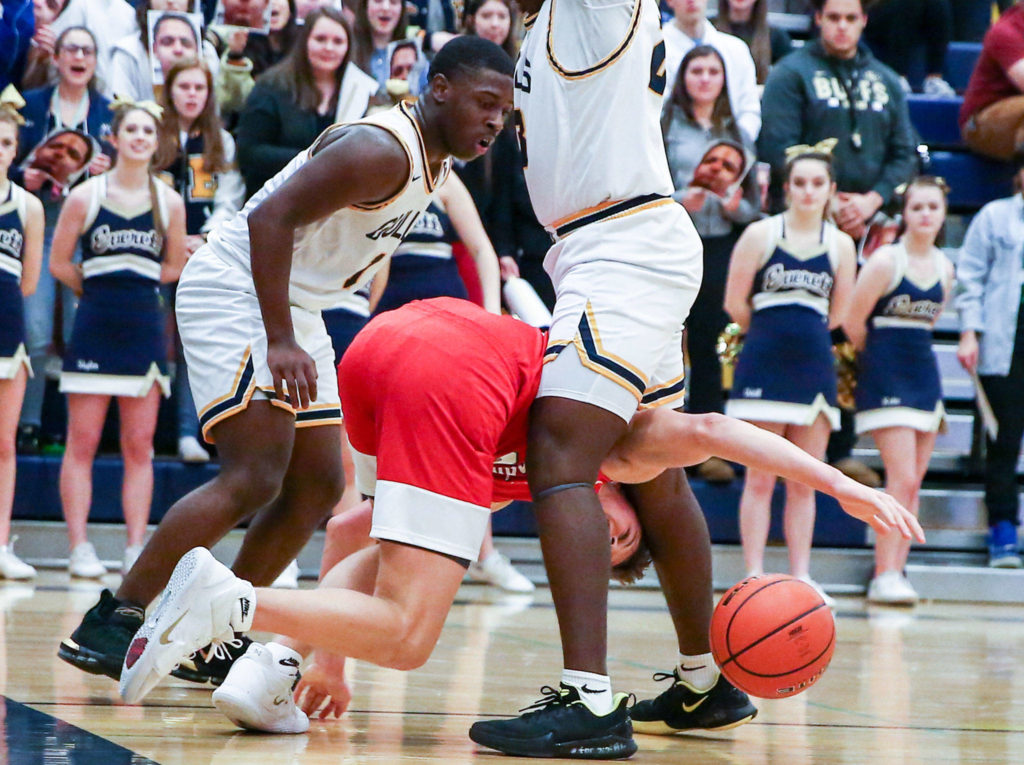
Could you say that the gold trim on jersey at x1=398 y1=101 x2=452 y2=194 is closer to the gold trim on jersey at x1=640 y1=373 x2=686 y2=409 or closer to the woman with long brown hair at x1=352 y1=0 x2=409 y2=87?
the gold trim on jersey at x1=640 y1=373 x2=686 y2=409

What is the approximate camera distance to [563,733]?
304cm

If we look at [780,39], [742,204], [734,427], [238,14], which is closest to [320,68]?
[238,14]

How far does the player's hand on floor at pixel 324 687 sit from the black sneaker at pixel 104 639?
0.48m

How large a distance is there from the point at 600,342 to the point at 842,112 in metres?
5.42

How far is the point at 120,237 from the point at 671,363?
389 cm

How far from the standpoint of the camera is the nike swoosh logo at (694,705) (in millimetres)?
3477

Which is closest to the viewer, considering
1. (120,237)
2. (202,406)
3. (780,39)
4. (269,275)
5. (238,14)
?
(269,275)

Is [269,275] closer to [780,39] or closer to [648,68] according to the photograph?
[648,68]

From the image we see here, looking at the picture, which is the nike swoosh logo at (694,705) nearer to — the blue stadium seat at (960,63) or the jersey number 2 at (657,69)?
the jersey number 2 at (657,69)

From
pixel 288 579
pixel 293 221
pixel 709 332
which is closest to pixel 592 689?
pixel 293 221

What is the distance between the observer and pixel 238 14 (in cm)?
805

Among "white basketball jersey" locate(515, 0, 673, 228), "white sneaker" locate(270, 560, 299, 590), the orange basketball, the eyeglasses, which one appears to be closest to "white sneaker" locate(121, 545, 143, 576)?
"white sneaker" locate(270, 560, 299, 590)

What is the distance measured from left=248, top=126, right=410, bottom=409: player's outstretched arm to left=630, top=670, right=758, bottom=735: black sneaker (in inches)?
43.7

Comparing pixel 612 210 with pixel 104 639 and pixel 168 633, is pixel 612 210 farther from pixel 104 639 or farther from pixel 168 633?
pixel 104 639
